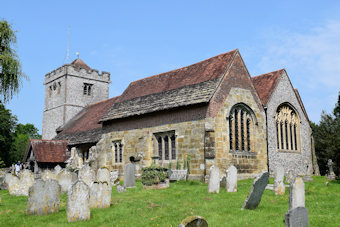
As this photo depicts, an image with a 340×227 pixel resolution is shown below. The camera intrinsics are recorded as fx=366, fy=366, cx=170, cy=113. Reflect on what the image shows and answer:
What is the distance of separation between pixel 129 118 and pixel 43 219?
1511 centimetres

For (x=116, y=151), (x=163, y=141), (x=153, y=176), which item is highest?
(x=163, y=141)

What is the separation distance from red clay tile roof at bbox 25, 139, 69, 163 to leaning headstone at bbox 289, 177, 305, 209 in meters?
24.6

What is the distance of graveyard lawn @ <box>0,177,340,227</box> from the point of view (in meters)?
9.58

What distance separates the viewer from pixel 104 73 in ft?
151

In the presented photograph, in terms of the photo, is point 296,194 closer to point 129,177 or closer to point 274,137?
point 129,177

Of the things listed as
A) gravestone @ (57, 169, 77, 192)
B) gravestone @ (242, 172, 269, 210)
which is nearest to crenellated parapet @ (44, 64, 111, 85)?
gravestone @ (57, 169, 77, 192)

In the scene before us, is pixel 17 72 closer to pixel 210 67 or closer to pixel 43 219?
pixel 43 219

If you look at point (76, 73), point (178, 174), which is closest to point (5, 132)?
point (76, 73)

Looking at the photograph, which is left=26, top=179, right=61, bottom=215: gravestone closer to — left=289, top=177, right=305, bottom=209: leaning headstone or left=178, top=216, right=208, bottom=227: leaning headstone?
left=178, top=216, right=208, bottom=227: leaning headstone

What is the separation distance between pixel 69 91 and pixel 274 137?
87.6 feet

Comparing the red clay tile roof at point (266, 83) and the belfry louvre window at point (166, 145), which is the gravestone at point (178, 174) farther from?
the red clay tile roof at point (266, 83)

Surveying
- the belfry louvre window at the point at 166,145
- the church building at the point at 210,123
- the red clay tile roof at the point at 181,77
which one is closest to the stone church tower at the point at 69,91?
the church building at the point at 210,123

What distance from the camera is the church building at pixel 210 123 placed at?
2094 cm

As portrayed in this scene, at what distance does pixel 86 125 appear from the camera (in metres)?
33.5
